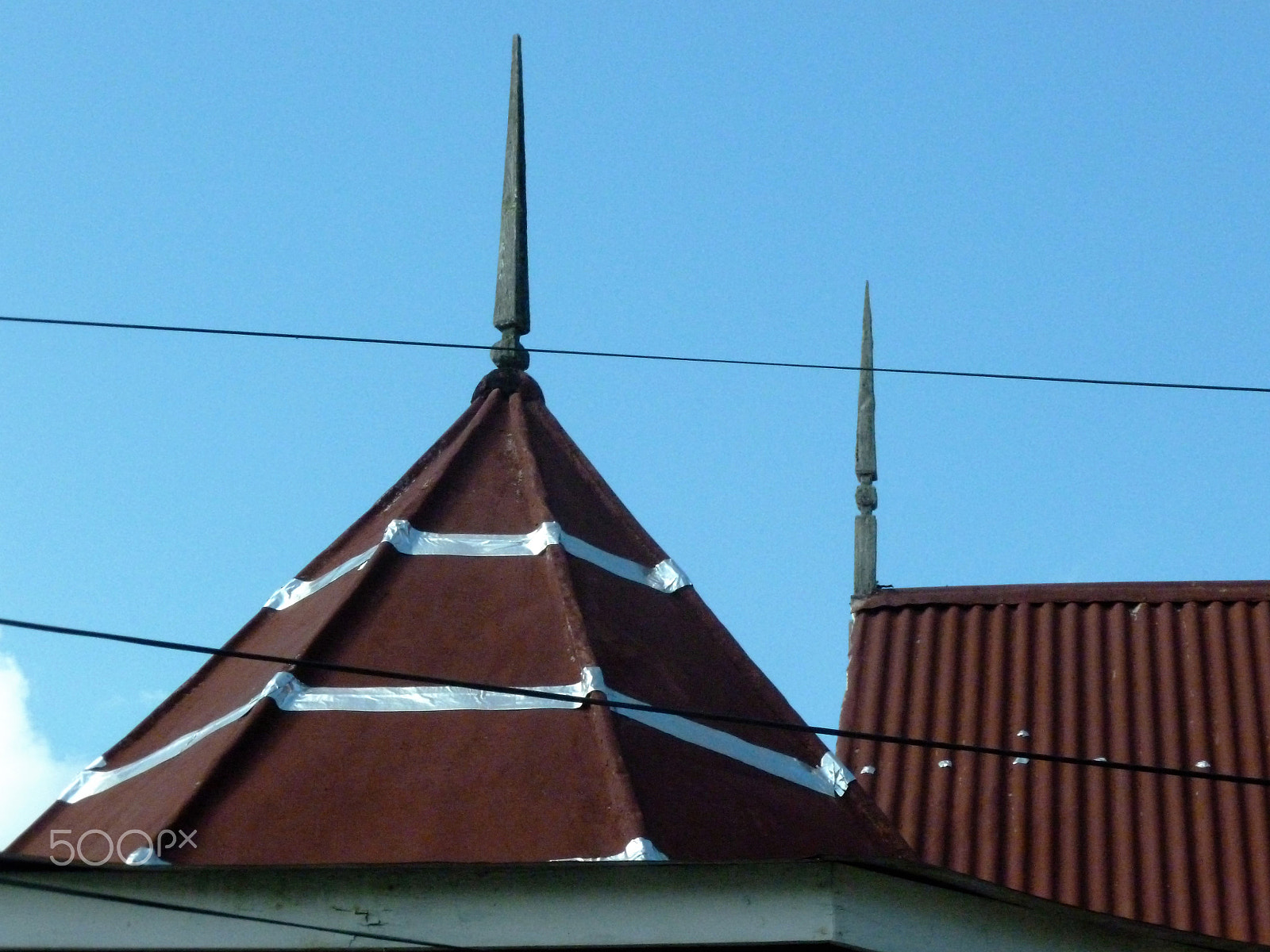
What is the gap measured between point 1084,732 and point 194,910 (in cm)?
601

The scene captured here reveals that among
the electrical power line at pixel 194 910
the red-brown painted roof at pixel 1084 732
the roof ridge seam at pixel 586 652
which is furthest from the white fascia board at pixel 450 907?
the red-brown painted roof at pixel 1084 732

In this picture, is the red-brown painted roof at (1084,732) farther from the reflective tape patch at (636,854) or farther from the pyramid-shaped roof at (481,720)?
the reflective tape patch at (636,854)

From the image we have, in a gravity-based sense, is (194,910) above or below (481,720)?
below

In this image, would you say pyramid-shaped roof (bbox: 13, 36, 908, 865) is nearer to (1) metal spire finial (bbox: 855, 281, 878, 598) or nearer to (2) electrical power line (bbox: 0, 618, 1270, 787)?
(2) electrical power line (bbox: 0, 618, 1270, 787)

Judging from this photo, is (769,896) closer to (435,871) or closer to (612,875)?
(612,875)

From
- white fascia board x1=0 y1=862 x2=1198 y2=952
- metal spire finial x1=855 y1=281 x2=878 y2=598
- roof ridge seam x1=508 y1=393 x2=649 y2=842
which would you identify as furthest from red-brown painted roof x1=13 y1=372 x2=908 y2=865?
metal spire finial x1=855 y1=281 x2=878 y2=598

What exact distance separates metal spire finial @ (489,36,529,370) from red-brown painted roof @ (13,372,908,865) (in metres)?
0.38

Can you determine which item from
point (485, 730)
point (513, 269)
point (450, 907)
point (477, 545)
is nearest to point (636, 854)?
point (450, 907)

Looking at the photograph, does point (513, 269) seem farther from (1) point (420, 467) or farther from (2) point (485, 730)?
(2) point (485, 730)

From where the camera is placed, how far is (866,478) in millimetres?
12758

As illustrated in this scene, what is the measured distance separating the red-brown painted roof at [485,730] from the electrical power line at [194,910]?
24cm

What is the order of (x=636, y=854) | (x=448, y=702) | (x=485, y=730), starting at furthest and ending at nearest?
1. (x=448, y=702)
2. (x=485, y=730)
3. (x=636, y=854)

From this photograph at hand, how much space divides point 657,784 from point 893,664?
5286 mm

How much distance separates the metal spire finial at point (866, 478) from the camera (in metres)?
11.8
